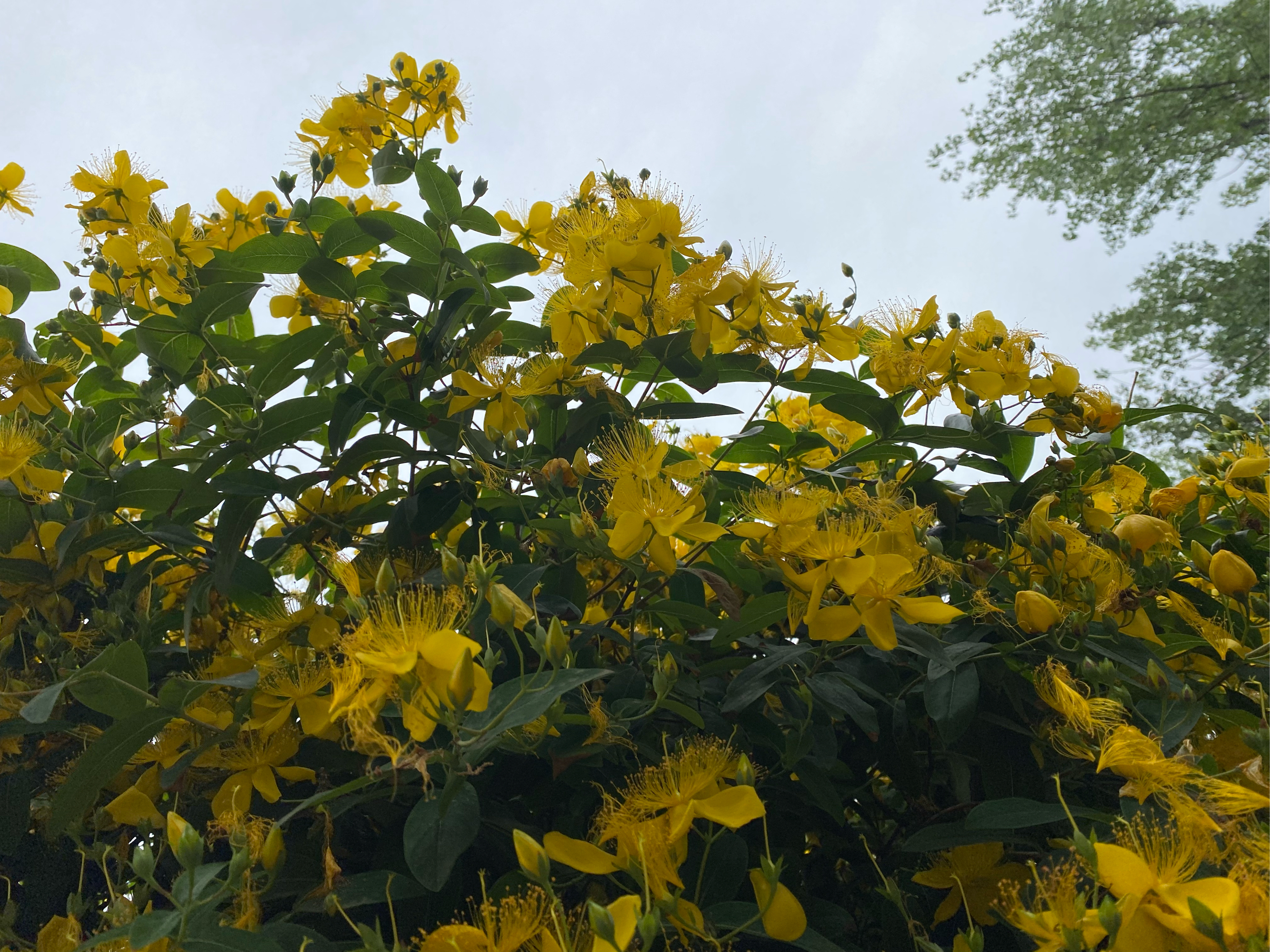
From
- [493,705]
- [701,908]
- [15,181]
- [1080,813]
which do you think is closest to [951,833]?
[1080,813]

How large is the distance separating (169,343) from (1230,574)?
121 centimetres

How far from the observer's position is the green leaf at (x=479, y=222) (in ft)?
4.03

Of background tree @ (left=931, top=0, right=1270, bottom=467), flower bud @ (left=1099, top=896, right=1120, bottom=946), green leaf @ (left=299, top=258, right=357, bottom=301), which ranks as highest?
background tree @ (left=931, top=0, right=1270, bottom=467)

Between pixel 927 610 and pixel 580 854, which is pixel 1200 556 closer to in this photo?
pixel 927 610

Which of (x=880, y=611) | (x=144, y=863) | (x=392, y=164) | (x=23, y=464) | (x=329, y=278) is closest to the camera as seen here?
(x=144, y=863)

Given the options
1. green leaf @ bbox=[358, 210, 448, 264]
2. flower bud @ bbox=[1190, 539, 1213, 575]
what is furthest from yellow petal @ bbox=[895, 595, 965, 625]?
green leaf @ bbox=[358, 210, 448, 264]

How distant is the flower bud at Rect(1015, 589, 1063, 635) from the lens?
2.97ft

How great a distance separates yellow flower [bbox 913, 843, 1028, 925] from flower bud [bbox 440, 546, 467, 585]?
527mm

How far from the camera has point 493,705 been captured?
0.74 m

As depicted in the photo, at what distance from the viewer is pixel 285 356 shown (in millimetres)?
1116

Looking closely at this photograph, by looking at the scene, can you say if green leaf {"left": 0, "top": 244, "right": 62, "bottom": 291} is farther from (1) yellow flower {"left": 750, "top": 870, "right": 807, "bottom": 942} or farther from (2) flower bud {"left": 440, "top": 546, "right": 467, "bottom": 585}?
(1) yellow flower {"left": 750, "top": 870, "right": 807, "bottom": 942}

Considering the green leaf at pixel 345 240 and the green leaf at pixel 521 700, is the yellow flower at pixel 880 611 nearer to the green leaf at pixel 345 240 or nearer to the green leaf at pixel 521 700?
the green leaf at pixel 521 700

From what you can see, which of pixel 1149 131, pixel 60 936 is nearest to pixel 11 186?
pixel 60 936

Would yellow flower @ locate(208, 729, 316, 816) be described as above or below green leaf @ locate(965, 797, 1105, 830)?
above
